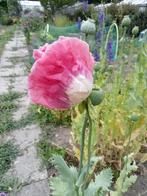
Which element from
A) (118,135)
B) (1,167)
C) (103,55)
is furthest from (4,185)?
(103,55)

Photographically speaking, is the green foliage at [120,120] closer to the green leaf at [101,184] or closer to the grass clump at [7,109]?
the green leaf at [101,184]

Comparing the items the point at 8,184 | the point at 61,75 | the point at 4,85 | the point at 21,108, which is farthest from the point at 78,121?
the point at 4,85

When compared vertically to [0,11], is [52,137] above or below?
above

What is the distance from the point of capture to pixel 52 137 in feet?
10.4

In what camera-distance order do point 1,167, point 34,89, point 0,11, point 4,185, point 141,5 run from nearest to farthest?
point 34,89
point 4,185
point 1,167
point 141,5
point 0,11

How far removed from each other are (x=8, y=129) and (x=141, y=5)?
10.3 m

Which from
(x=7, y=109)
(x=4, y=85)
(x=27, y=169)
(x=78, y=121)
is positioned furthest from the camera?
(x=4, y=85)

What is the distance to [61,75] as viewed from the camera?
0.86 metres

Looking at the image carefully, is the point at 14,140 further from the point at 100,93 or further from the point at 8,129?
the point at 100,93

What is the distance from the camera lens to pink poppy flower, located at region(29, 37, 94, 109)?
2.78 feet

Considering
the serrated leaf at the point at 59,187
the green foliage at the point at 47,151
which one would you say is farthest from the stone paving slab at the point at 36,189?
the serrated leaf at the point at 59,187

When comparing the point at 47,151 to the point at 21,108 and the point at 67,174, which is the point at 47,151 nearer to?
the point at 21,108

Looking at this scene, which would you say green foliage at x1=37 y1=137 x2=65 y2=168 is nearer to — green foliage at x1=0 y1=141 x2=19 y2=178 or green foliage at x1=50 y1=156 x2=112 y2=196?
green foliage at x1=0 y1=141 x2=19 y2=178

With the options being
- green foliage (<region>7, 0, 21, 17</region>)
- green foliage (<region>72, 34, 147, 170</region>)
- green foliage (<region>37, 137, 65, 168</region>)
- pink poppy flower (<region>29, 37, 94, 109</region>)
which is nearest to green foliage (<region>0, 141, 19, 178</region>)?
green foliage (<region>37, 137, 65, 168</region>)
